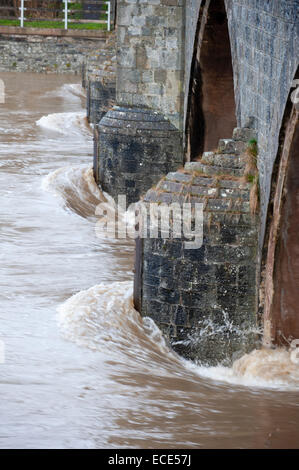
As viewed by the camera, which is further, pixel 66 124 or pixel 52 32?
pixel 52 32

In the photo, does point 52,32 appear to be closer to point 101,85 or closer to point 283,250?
point 101,85

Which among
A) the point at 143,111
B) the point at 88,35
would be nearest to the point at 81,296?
the point at 143,111

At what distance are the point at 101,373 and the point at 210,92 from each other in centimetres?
626

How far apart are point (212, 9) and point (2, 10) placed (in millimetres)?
24459

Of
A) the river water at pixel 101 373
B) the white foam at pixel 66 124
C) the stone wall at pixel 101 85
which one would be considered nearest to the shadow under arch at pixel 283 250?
the river water at pixel 101 373

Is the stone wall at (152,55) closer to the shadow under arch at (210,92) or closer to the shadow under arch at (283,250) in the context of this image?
the shadow under arch at (210,92)

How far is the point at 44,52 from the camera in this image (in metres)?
29.9

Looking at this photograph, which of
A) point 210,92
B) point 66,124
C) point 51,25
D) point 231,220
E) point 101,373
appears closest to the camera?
point 101,373

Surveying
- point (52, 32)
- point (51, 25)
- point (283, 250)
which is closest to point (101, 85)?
point (283, 250)

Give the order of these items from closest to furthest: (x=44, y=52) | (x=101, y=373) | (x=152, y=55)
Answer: (x=101, y=373), (x=152, y=55), (x=44, y=52)

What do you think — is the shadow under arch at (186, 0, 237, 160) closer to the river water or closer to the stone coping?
the river water

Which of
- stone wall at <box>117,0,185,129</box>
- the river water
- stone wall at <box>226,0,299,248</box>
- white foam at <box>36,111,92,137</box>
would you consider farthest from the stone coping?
stone wall at <box>226,0,299,248</box>

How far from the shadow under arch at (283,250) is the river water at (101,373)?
28 cm

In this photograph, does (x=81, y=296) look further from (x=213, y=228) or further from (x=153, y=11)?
(x=153, y=11)
